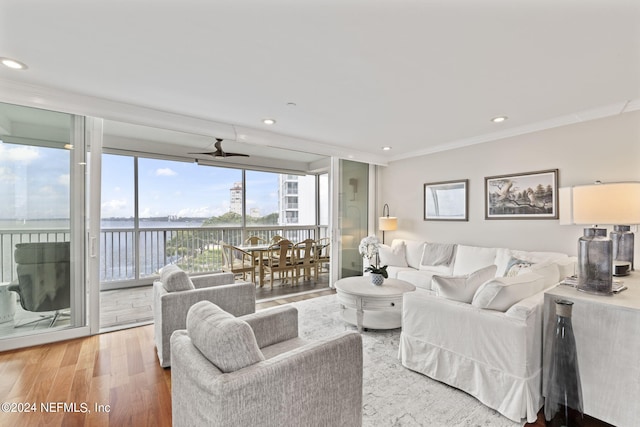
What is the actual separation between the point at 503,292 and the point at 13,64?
13.0ft

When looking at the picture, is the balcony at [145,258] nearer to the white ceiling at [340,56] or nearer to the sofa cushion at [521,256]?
the white ceiling at [340,56]

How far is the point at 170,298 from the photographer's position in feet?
7.88

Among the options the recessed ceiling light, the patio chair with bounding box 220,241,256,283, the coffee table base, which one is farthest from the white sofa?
the recessed ceiling light

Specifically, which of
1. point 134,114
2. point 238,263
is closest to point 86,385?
point 134,114

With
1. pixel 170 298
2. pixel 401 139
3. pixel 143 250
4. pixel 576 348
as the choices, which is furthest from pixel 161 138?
pixel 576 348

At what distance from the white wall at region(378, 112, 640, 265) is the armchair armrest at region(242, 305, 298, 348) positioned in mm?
3342

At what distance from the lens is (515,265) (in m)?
3.05

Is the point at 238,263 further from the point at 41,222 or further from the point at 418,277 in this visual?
the point at 418,277

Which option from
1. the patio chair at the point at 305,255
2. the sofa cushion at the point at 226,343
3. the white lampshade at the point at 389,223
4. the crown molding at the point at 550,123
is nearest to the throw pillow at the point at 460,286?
the sofa cushion at the point at 226,343

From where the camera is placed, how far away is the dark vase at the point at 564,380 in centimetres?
169

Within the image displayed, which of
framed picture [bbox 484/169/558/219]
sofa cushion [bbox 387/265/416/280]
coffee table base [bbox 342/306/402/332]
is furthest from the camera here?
sofa cushion [bbox 387/265/416/280]

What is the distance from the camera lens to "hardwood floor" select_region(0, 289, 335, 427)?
6.00ft

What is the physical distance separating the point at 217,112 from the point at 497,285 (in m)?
3.17

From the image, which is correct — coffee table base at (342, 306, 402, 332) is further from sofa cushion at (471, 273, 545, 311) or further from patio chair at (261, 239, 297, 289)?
patio chair at (261, 239, 297, 289)
